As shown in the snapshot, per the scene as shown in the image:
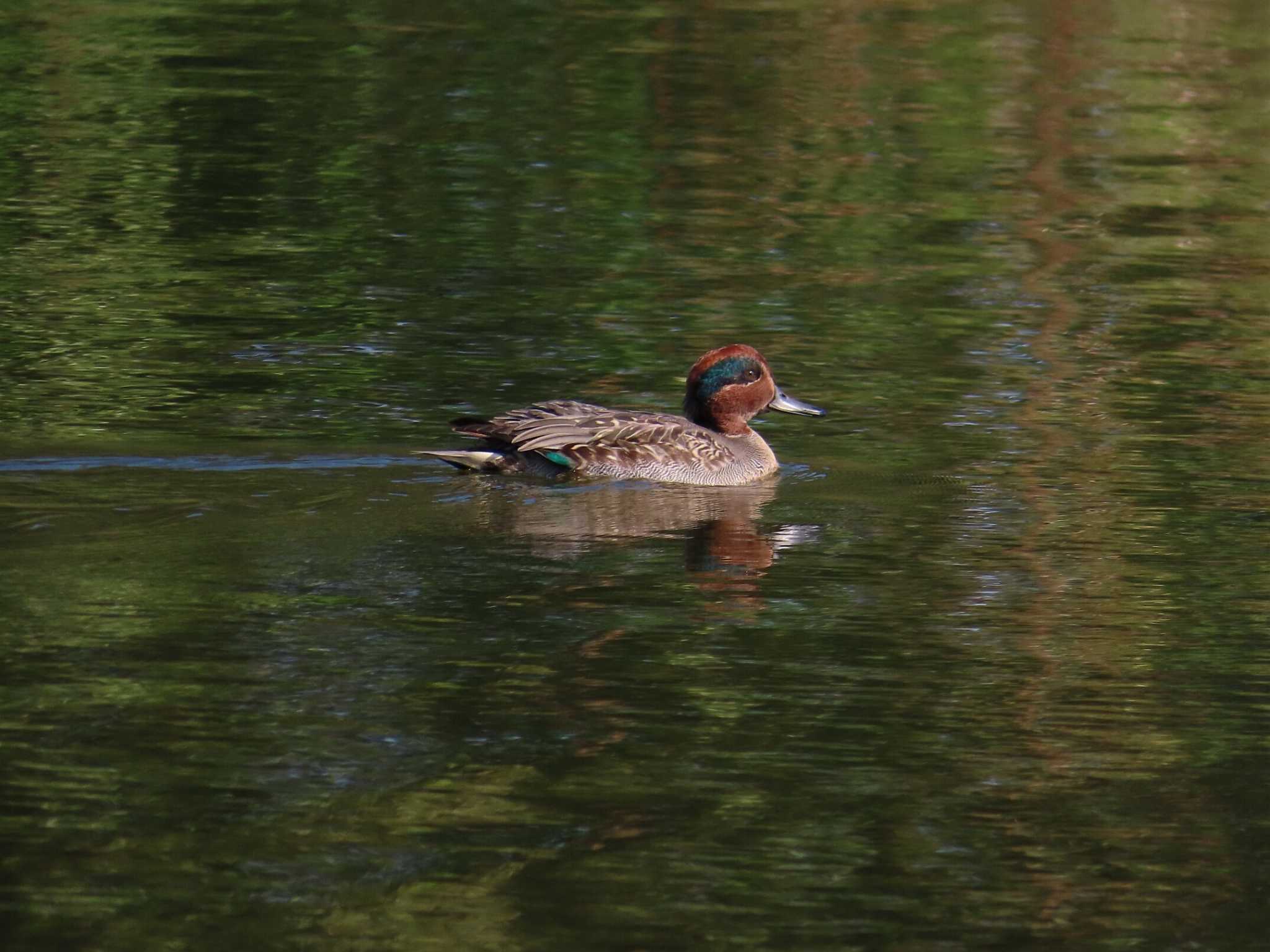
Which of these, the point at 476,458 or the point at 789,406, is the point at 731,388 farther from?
the point at 476,458

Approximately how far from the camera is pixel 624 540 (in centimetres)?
1084

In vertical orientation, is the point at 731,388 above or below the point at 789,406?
above

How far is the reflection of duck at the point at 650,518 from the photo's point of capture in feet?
34.9

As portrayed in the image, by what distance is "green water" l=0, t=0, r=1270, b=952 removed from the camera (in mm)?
6867

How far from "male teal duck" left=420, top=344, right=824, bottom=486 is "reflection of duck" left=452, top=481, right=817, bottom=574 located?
11 centimetres

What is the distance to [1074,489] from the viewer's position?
11.9 m

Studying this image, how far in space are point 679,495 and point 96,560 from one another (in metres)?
3.23

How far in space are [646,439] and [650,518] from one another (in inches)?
31.3

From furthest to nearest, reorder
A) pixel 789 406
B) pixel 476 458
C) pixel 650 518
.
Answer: pixel 789 406
pixel 476 458
pixel 650 518

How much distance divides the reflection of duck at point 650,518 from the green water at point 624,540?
0.04 metres

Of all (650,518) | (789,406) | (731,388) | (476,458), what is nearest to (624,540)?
(650,518)

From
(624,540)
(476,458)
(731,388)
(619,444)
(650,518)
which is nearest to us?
(624,540)

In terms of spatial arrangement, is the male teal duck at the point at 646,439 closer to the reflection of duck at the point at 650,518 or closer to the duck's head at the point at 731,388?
the duck's head at the point at 731,388

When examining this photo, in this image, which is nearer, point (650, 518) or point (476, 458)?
point (650, 518)
